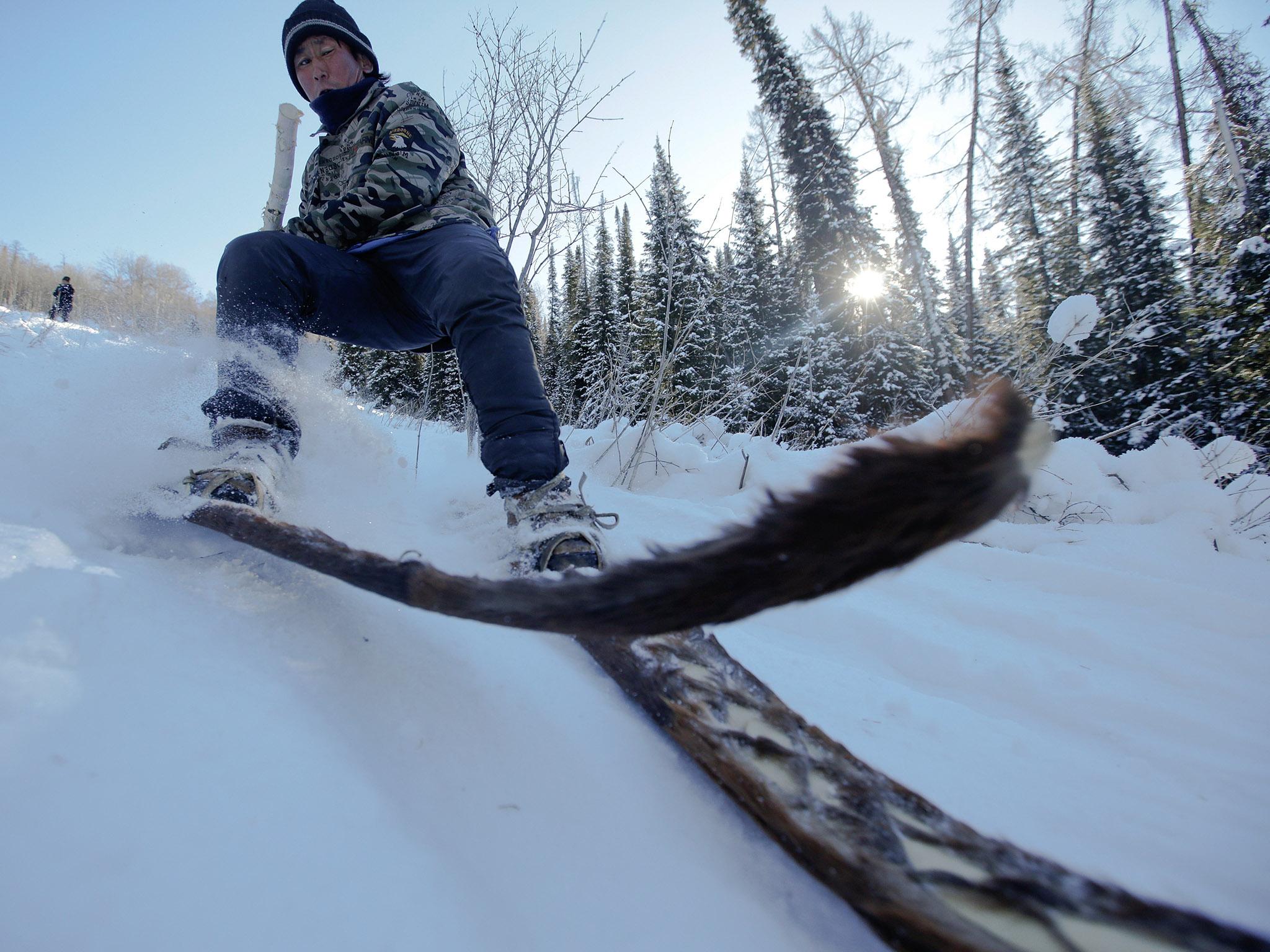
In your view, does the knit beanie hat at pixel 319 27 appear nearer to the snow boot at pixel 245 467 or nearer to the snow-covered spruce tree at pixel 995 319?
the snow boot at pixel 245 467

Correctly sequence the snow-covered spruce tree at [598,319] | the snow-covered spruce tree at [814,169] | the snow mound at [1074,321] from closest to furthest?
the snow mound at [1074,321], the snow-covered spruce tree at [814,169], the snow-covered spruce tree at [598,319]

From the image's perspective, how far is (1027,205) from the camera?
59.7ft

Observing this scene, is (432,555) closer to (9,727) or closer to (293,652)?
(293,652)

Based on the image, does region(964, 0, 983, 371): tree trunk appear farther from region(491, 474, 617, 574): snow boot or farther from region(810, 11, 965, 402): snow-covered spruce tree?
region(491, 474, 617, 574): snow boot

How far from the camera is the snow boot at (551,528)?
1.20 m

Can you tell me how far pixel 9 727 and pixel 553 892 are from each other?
482mm

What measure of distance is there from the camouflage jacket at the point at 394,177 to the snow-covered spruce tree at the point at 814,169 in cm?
1477

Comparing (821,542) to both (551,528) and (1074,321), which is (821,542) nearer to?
(551,528)

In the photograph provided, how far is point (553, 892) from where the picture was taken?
1.70 feet

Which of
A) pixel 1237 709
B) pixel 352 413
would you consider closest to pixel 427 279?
pixel 352 413

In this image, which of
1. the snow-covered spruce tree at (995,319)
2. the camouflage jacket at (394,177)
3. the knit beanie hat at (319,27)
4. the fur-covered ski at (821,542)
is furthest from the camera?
the snow-covered spruce tree at (995,319)

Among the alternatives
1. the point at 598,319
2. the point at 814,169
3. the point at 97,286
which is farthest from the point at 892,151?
the point at 97,286

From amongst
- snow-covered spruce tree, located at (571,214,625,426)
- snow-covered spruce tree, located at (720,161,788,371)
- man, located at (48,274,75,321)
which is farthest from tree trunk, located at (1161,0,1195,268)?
man, located at (48,274,75,321)

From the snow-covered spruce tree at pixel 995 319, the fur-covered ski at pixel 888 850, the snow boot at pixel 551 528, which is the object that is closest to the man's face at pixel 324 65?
the snow boot at pixel 551 528
